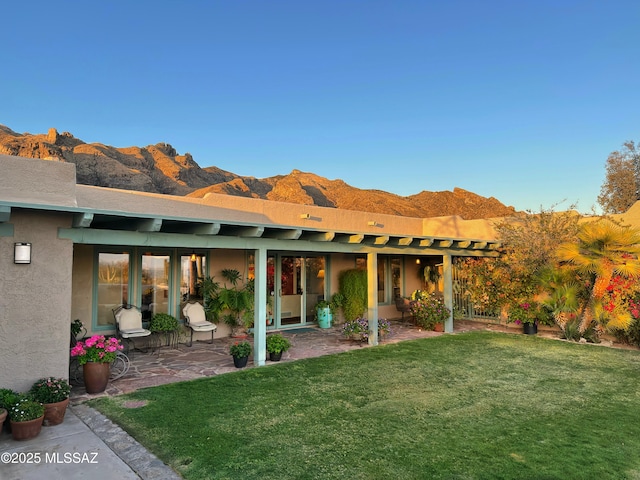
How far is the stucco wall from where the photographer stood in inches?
189

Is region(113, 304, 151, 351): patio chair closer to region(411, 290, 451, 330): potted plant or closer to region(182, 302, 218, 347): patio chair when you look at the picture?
region(182, 302, 218, 347): patio chair

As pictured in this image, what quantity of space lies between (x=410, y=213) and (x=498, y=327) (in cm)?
3528

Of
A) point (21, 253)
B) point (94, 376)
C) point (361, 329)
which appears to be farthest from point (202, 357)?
point (21, 253)

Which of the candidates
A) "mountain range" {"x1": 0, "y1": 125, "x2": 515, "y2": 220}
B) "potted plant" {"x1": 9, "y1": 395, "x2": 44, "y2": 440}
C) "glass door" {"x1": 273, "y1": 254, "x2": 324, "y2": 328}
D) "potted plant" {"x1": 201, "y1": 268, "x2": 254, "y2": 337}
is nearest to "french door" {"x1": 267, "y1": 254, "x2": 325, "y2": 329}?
"glass door" {"x1": 273, "y1": 254, "x2": 324, "y2": 328}

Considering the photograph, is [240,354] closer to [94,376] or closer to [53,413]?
[94,376]

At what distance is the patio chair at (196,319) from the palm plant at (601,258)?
28.2 ft

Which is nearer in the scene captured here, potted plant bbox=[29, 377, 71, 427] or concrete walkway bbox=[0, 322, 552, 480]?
concrete walkway bbox=[0, 322, 552, 480]

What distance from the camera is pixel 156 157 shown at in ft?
145

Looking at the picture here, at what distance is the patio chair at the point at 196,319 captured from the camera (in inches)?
341

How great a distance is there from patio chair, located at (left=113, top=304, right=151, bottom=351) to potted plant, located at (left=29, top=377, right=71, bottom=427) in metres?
2.66

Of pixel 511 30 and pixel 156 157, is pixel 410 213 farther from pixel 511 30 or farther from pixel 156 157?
pixel 511 30

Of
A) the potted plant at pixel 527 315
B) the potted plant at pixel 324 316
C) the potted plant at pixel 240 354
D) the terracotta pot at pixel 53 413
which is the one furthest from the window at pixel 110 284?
the potted plant at pixel 527 315

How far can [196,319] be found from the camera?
892 centimetres

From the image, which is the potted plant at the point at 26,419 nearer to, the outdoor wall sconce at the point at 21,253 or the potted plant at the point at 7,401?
the potted plant at the point at 7,401
